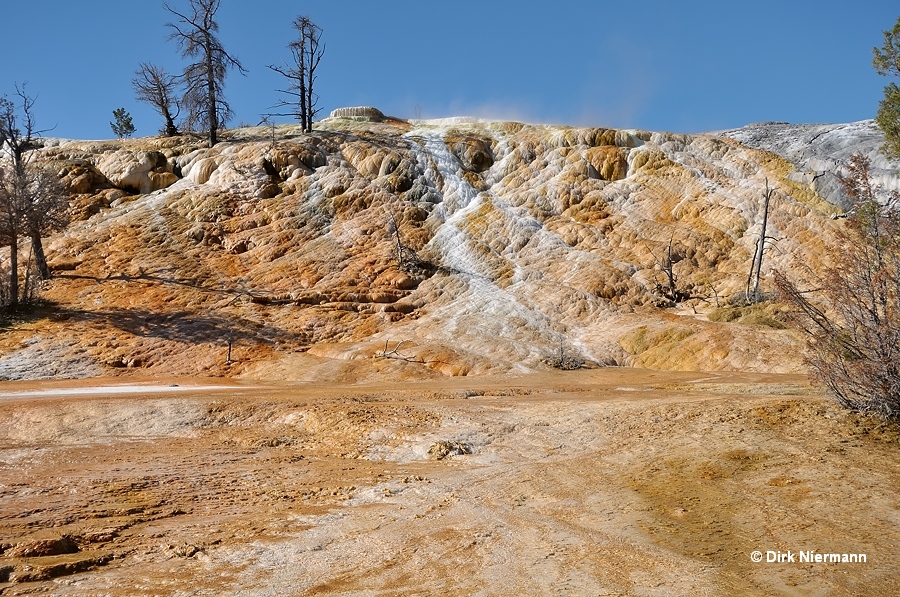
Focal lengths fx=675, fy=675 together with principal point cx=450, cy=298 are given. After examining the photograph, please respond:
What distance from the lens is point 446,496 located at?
30.1 ft

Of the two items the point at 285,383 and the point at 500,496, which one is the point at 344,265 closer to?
the point at 285,383

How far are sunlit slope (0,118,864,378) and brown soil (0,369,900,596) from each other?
359 inches

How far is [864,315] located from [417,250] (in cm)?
2408

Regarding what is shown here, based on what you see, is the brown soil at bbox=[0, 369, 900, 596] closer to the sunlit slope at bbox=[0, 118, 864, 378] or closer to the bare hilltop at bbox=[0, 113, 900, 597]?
the bare hilltop at bbox=[0, 113, 900, 597]

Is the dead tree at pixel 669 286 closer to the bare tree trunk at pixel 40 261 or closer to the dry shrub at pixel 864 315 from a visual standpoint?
the dry shrub at pixel 864 315

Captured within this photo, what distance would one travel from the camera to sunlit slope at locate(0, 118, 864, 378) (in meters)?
24.7

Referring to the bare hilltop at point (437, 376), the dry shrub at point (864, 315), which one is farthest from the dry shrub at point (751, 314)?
the dry shrub at point (864, 315)

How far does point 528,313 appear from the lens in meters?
28.3

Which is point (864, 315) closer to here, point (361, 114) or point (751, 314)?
point (751, 314)

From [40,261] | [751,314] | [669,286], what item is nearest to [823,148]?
[669,286]

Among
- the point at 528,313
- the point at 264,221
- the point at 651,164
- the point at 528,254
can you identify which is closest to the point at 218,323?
the point at 264,221

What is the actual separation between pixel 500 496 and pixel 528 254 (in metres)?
24.9

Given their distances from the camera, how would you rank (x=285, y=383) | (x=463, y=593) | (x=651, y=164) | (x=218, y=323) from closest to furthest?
(x=463, y=593) < (x=285, y=383) < (x=218, y=323) < (x=651, y=164)

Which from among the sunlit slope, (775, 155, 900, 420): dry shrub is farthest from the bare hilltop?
(775, 155, 900, 420): dry shrub
